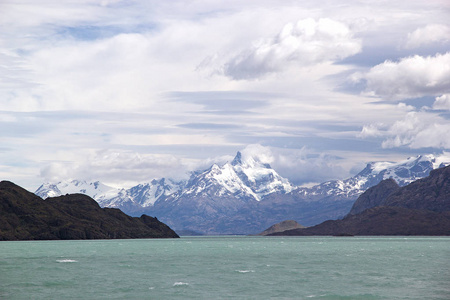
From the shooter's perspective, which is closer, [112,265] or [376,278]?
[376,278]

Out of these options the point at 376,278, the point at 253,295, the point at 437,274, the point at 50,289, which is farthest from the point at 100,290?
the point at 437,274

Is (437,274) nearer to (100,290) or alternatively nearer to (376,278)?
(376,278)

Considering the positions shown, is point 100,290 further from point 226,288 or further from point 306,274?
point 306,274

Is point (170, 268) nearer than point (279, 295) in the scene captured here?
No

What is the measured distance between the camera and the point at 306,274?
138 meters

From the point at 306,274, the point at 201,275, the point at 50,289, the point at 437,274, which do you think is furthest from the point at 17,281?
the point at 437,274

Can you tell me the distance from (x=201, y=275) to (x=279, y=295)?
37.6m

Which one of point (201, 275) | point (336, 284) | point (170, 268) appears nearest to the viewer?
point (336, 284)

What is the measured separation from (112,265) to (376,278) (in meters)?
74.9

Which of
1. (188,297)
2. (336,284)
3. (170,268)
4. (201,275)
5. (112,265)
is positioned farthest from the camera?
(112,265)

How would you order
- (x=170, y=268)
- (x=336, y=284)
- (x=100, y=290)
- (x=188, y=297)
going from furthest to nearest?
(x=170, y=268) < (x=336, y=284) < (x=100, y=290) < (x=188, y=297)

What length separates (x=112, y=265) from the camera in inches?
6673

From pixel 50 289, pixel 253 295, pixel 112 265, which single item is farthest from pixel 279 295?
pixel 112 265

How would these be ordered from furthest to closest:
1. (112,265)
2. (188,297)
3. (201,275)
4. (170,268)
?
(112,265) < (170,268) < (201,275) < (188,297)
